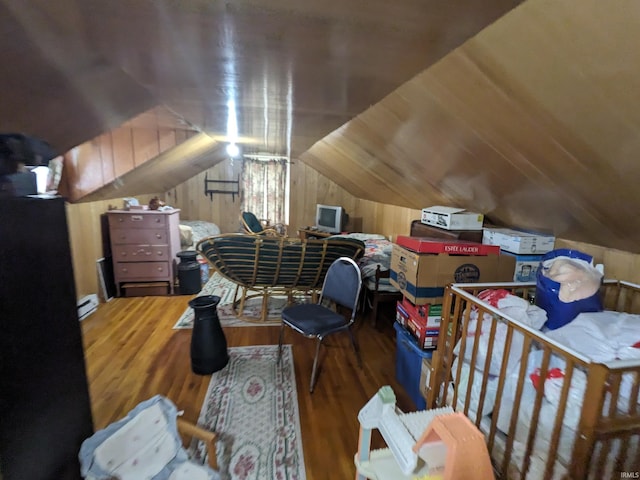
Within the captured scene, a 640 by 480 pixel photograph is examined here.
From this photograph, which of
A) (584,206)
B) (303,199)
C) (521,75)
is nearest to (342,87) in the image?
(521,75)

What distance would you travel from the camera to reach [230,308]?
3.30 metres

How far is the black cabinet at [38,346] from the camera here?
0.83 m

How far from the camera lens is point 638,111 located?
33.2 inches

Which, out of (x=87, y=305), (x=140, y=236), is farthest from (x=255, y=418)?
(x=140, y=236)

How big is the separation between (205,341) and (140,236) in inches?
79.7

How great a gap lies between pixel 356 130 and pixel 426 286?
4.08 feet

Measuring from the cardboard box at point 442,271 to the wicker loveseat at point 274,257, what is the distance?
0.98m

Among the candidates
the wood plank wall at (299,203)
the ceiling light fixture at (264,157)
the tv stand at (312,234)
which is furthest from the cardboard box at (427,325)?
the ceiling light fixture at (264,157)

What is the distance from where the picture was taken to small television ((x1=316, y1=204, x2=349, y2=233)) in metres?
5.14

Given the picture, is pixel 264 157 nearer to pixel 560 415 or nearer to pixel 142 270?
pixel 142 270

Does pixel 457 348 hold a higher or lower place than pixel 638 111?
lower

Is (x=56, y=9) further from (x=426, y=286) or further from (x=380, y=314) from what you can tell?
(x=380, y=314)

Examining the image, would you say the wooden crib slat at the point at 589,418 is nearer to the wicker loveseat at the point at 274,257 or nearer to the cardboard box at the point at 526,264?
the cardboard box at the point at 526,264

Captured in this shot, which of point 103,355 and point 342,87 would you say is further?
point 103,355
